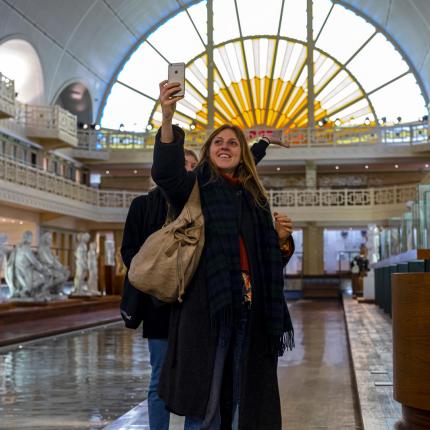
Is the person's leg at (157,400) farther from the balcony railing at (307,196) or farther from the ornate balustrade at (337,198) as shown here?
the ornate balustrade at (337,198)

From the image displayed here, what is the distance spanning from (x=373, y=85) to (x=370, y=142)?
576 centimetres

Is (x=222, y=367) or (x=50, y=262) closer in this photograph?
(x=222, y=367)

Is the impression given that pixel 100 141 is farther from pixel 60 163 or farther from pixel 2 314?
pixel 2 314

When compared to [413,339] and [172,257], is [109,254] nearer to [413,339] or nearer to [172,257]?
[413,339]

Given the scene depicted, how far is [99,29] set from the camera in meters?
40.8

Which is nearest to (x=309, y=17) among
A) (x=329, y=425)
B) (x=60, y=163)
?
(x=60, y=163)

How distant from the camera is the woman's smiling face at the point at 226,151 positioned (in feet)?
11.2

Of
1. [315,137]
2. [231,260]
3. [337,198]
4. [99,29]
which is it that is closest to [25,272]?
[231,260]

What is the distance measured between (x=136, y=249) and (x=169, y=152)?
3.17ft

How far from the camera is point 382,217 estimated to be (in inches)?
1432

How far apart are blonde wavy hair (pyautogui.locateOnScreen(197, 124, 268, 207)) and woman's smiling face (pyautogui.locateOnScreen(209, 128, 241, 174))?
13 mm

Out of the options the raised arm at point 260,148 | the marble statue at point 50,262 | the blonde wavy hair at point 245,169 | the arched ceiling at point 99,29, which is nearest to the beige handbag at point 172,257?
the blonde wavy hair at point 245,169

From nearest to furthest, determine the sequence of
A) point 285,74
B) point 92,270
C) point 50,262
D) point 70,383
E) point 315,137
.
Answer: point 70,383 < point 50,262 < point 92,270 < point 315,137 < point 285,74

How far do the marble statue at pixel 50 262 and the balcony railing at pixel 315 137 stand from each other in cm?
1719
